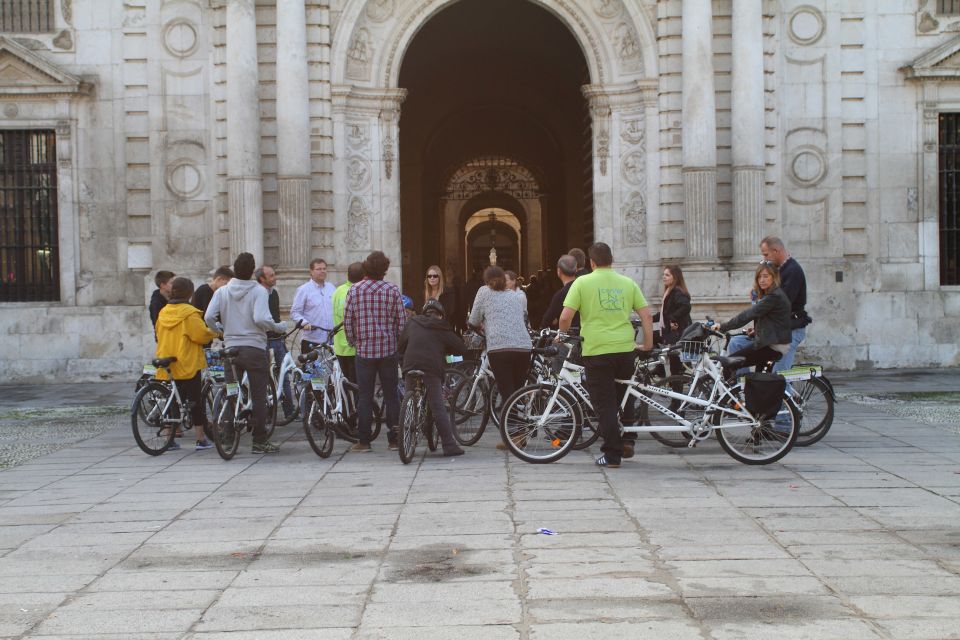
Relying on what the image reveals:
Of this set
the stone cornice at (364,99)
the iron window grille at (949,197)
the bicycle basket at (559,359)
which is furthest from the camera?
the iron window grille at (949,197)

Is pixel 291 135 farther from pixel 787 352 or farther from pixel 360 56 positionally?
pixel 787 352

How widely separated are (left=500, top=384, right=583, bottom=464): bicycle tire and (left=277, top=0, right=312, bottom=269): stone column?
8.16 m

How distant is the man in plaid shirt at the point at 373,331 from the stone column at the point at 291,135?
672 centimetres

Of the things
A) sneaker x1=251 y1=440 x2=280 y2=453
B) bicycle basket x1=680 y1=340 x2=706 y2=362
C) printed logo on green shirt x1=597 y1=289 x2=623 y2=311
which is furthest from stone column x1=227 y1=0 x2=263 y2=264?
printed logo on green shirt x1=597 y1=289 x2=623 y2=311

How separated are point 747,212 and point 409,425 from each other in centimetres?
869

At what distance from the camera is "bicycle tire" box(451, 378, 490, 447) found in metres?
11.3

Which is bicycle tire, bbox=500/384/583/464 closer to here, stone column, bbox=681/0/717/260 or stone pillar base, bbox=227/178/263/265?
stone column, bbox=681/0/717/260

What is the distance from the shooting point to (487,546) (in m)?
6.70

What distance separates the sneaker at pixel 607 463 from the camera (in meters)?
9.51

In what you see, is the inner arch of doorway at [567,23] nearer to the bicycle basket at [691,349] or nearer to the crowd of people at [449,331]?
the crowd of people at [449,331]

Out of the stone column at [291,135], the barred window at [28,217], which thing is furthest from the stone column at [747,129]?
the barred window at [28,217]

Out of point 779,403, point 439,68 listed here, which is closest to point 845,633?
point 779,403

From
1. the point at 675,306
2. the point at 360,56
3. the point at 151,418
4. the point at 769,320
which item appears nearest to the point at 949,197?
the point at 675,306

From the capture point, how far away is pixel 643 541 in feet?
22.1
